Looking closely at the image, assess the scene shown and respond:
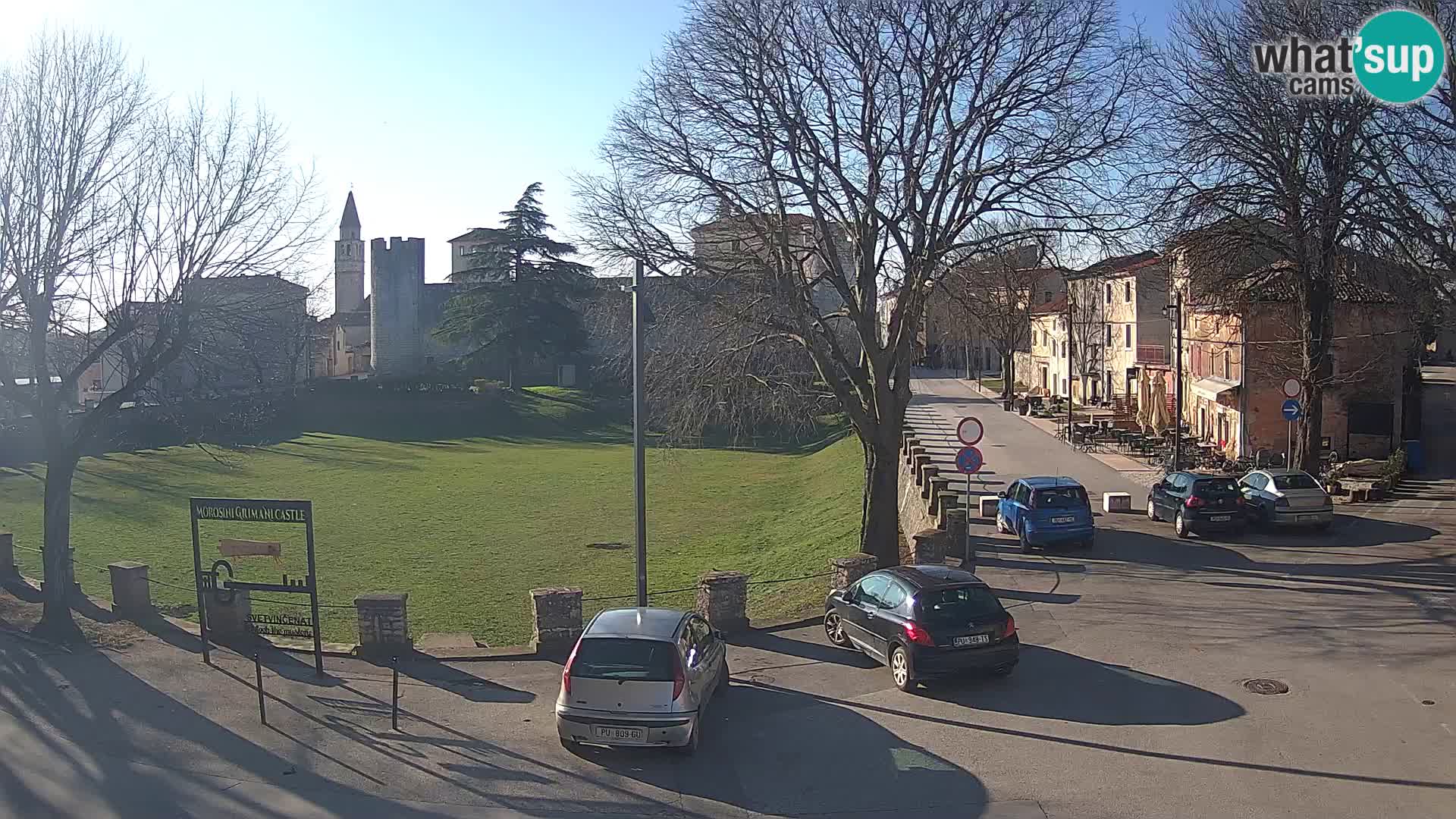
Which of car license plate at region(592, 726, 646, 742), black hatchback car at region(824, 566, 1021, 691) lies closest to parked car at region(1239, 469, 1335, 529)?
black hatchback car at region(824, 566, 1021, 691)

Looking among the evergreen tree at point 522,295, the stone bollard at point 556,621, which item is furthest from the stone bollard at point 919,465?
the evergreen tree at point 522,295

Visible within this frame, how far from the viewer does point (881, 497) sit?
2192 cm

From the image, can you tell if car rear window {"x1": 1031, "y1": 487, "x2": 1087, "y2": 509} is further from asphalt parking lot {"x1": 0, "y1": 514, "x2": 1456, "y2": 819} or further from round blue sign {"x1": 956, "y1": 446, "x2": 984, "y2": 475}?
asphalt parking lot {"x1": 0, "y1": 514, "x2": 1456, "y2": 819}

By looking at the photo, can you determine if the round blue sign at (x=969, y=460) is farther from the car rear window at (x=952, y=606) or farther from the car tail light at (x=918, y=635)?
the car tail light at (x=918, y=635)

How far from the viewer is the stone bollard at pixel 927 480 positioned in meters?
27.1

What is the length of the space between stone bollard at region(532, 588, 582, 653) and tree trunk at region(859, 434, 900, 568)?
8.05 metres

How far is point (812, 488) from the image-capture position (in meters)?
42.4

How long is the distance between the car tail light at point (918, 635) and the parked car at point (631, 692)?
302cm

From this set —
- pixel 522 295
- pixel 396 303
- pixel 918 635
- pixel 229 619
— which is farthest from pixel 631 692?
pixel 396 303

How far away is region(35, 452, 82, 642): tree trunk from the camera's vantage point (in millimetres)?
16250

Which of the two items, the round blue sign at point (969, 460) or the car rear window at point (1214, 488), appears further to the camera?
the car rear window at point (1214, 488)

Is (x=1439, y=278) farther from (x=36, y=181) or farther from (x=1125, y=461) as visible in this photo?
(x=36, y=181)

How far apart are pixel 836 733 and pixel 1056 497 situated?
1232 cm

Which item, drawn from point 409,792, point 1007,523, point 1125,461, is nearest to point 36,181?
point 409,792
